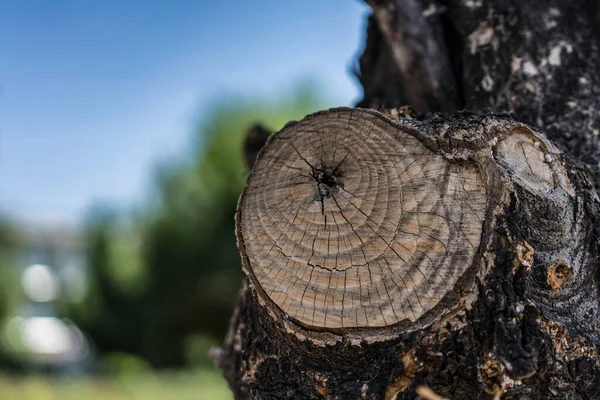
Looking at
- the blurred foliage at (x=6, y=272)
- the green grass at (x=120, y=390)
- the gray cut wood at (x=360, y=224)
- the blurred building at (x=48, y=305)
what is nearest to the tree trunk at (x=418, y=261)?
the gray cut wood at (x=360, y=224)

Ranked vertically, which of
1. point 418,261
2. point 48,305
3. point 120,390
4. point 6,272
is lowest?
point 48,305

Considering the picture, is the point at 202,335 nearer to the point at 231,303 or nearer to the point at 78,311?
the point at 231,303

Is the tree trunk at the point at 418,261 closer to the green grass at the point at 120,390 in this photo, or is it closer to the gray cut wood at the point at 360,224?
the gray cut wood at the point at 360,224

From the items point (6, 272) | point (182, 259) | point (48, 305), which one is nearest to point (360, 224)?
point (182, 259)

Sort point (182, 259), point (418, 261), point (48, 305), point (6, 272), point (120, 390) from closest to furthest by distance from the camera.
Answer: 1. point (418, 261)
2. point (120, 390)
3. point (182, 259)
4. point (6, 272)
5. point (48, 305)

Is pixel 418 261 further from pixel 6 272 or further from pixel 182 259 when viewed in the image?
pixel 6 272

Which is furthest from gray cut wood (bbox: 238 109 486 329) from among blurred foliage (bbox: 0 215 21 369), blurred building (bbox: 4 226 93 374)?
blurred foliage (bbox: 0 215 21 369)

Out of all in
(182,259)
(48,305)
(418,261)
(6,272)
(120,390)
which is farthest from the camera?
(48,305)

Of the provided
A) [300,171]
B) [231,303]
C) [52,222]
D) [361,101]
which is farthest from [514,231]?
[52,222]
